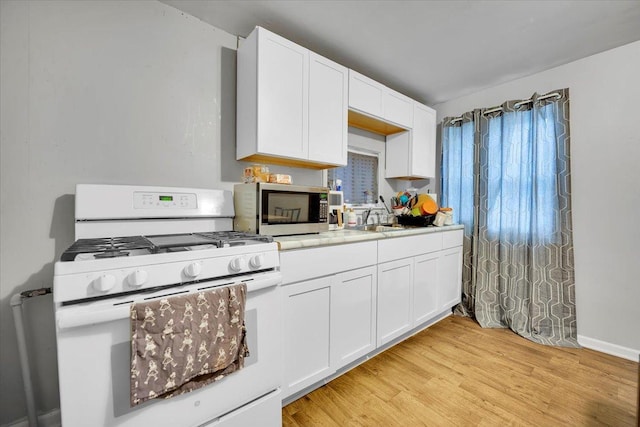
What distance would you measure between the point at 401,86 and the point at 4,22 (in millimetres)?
2805

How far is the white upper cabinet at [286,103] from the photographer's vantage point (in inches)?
67.4

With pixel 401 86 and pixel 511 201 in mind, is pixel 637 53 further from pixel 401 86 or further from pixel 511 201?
pixel 401 86

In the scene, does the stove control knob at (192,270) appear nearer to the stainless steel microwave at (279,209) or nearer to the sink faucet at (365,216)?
the stainless steel microwave at (279,209)

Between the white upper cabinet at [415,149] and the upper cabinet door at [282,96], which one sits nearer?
the upper cabinet door at [282,96]

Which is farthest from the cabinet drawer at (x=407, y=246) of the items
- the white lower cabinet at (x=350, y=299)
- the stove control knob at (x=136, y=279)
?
the stove control knob at (x=136, y=279)

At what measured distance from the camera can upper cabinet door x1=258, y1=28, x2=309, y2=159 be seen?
1706 mm

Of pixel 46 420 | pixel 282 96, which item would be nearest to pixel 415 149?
pixel 282 96

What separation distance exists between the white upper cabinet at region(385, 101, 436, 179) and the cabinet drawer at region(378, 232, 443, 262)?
78 centimetres

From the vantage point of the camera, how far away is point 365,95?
2309mm

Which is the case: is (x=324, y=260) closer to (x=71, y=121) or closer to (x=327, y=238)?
(x=327, y=238)

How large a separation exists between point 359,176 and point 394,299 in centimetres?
139

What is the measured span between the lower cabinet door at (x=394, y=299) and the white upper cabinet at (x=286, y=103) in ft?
3.08

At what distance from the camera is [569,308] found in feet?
7.62

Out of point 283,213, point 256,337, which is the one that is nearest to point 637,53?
point 283,213
